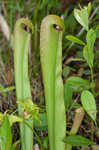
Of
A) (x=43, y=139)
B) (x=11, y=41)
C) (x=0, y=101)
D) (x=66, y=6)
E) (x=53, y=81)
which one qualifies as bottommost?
(x=43, y=139)

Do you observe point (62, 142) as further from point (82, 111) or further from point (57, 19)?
point (57, 19)

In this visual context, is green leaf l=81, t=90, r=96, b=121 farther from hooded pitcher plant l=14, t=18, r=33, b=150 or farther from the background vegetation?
hooded pitcher plant l=14, t=18, r=33, b=150

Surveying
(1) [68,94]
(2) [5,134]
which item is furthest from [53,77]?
(2) [5,134]

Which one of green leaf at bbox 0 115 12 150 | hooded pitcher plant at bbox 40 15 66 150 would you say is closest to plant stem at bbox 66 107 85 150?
hooded pitcher plant at bbox 40 15 66 150

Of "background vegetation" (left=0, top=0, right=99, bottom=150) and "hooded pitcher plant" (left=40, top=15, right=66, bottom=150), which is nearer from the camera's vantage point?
"hooded pitcher plant" (left=40, top=15, right=66, bottom=150)

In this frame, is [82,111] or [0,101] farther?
[0,101]

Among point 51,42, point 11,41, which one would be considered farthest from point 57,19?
point 11,41

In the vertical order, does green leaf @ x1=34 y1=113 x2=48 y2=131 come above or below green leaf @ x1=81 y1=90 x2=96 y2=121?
below

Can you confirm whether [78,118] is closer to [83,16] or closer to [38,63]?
[83,16]
